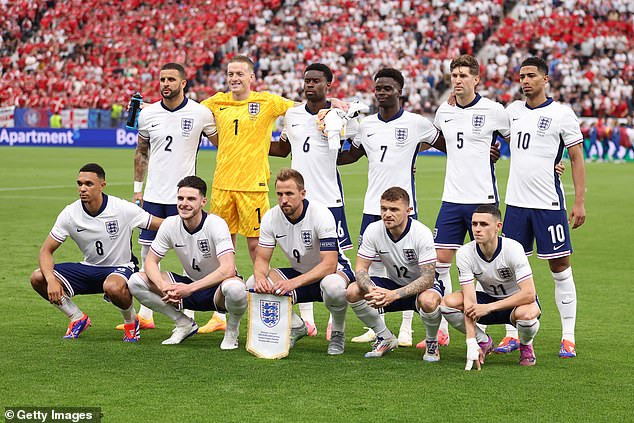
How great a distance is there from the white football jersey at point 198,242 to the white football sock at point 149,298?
0.27 m

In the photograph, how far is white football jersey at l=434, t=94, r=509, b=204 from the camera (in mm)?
8047

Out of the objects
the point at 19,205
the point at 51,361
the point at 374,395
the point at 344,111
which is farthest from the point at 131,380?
the point at 19,205

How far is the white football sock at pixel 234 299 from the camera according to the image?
7.60m

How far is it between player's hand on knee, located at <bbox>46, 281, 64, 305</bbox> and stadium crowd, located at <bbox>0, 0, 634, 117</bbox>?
2981cm

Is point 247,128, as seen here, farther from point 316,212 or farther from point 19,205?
point 19,205

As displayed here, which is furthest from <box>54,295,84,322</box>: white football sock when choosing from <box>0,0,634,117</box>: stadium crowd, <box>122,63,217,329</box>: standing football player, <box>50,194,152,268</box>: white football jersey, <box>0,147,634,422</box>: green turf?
<box>0,0,634,117</box>: stadium crowd

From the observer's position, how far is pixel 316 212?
25.4 ft

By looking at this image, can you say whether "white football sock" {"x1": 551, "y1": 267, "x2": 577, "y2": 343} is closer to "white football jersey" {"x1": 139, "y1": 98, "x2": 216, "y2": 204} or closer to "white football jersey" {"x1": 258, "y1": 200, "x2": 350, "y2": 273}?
"white football jersey" {"x1": 258, "y1": 200, "x2": 350, "y2": 273}

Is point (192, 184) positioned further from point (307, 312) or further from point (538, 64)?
point (538, 64)

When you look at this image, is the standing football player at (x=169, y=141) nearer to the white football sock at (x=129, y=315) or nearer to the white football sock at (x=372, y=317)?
the white football sock at (x=129, y=315)

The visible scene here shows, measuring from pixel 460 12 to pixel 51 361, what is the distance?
115 feet

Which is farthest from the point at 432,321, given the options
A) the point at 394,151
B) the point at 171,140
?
the point at 171,140

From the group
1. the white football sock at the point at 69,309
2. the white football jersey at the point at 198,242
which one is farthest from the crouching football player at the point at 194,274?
the white football sock at the point at 69,309

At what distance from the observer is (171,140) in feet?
28.7
